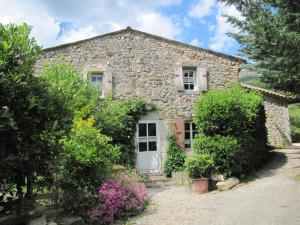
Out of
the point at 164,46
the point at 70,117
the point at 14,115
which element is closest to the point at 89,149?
the point at 70,117

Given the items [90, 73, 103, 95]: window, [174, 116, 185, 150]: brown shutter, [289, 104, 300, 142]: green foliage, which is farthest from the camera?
[289, 104, 300, 142]: green foliage

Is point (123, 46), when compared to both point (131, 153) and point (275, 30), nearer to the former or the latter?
point (131, 153)

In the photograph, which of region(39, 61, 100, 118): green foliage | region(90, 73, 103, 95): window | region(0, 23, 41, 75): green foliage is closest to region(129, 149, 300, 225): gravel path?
region(39, 61, 100, 118): green foliage

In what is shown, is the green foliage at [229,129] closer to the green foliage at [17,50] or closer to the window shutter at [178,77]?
the window shutter at [178,77]

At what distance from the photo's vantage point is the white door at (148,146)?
13125 mm

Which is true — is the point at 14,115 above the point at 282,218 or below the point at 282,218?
above

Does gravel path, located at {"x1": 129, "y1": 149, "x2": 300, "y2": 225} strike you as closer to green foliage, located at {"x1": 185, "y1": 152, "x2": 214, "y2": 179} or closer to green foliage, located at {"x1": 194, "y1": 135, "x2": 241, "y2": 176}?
green foliage, located at {"x1": 185, "y1": 152, "x2": 214, "y2": 179}

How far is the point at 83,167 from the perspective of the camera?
7133 millimetres

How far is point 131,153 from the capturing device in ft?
42.2

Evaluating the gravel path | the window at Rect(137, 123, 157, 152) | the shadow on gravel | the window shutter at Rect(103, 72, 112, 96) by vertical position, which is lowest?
the gravel path

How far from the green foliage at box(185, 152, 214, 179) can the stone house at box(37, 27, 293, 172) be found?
9.92 feet

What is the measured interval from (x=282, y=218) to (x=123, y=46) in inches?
369

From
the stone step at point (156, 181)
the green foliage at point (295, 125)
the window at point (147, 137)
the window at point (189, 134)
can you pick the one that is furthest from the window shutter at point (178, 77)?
the green foliage at point (295, 125)

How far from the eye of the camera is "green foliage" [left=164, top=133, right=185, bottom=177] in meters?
13.0
